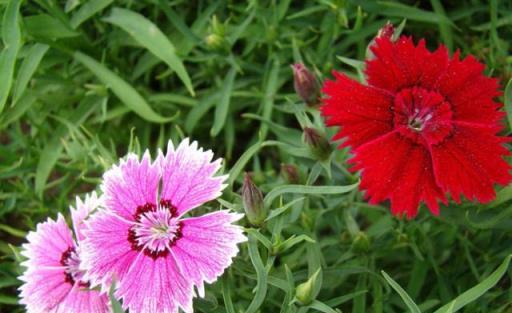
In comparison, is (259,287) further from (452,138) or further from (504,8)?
(504,8)

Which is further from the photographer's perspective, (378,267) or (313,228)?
(378,267)

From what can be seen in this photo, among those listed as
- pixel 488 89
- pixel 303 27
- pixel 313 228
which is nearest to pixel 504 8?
pixel 303 27

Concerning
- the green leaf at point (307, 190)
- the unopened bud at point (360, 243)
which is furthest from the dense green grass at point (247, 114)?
the green leaf at point (307, 190)

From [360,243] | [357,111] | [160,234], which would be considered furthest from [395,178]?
[160,234]

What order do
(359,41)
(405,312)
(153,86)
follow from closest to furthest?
(405,312) → (359,41) → (153,86)

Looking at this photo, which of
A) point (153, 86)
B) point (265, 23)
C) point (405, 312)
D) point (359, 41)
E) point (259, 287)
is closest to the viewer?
point (259, 287)

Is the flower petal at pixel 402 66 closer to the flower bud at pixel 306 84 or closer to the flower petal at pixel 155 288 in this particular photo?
the flower bud at pixel 306 84

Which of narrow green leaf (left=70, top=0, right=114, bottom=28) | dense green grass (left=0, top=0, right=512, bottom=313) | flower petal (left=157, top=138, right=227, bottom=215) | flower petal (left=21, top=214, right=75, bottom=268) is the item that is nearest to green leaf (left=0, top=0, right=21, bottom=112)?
dense green grass (left=0, top=0, right=512, bottom=313)
